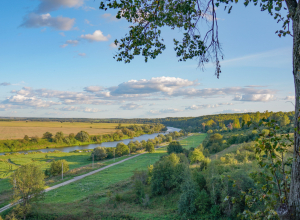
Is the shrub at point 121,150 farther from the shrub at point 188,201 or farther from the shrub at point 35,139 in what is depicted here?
the shrub at point 188,201

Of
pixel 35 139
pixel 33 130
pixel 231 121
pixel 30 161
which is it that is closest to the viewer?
pixel 30 161

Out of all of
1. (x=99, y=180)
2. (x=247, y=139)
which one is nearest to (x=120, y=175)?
(x=99, y=180)

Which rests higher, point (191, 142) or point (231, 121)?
point (231, 121)

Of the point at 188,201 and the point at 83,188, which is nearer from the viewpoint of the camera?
the point at 188,201

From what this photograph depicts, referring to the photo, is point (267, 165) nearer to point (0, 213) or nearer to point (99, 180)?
point (0, 213)

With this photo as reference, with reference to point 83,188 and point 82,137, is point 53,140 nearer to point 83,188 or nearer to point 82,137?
point 82,137

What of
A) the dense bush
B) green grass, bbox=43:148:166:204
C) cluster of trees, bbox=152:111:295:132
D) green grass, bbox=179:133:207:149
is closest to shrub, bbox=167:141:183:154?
green grass, bbox=179:133:207:149

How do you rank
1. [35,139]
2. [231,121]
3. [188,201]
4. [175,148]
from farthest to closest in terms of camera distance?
[231,121]
[35,139]
[175,148]
[188,201]

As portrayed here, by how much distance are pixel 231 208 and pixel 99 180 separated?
23.4m

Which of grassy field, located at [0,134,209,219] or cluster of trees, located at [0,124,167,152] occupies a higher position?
grassy field, located at [0,134,209,219]

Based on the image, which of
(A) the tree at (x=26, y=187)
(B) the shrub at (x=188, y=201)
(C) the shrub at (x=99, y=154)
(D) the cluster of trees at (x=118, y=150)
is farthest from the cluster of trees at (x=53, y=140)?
(B) the shrub at (x=188, y=201)

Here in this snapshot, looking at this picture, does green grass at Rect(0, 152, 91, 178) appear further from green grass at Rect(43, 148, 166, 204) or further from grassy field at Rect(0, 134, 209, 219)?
grassy field at Rect(0, 134, 209, 219)

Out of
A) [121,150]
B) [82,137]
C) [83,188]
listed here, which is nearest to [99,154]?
[121,150]

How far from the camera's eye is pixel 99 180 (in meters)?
31.9
